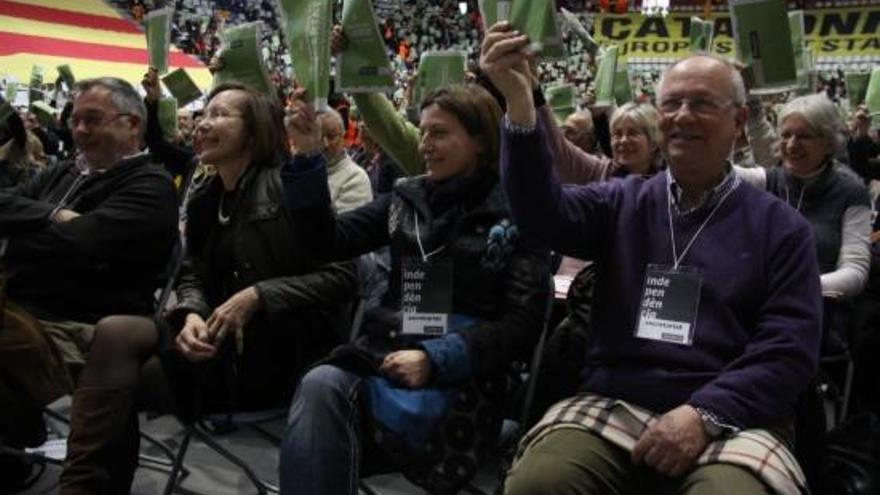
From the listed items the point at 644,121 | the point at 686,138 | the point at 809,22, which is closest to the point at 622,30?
the point at 809,22

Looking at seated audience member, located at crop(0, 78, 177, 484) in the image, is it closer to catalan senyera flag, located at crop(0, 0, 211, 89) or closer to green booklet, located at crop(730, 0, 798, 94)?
green booklet, located at crop(730, 0, 798, 94)

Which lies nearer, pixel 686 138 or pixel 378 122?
pixel 686 138

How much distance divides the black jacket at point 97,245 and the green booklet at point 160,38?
1.06m

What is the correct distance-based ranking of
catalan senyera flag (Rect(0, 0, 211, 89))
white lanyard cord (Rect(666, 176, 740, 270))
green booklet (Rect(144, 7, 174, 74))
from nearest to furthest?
white lanyard cord (Rect(666, 176, 740, 270))
green booklet (Rect(144, 7, 174, 74))
catalan senyera flag (Rect(0, 0, 211, 89))

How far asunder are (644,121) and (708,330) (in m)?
1.57

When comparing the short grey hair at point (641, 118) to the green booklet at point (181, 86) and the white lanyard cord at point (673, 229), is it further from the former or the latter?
the green booklet at point (181, 86)

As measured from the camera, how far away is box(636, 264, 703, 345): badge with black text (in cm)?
168

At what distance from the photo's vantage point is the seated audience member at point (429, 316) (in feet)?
5.92

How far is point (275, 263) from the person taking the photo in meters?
2.36

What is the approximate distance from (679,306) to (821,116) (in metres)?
1.54

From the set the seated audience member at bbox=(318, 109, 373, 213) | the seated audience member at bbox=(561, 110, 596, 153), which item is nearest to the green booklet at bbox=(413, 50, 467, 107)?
the seated audience member at bbox=(318, 109, 373, 213)

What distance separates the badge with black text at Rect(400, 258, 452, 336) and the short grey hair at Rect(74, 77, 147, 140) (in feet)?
4.29

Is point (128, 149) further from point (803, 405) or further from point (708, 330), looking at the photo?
point (803, 405)

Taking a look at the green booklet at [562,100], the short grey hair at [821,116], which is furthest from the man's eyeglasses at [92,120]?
the green booklet at [562,100]
